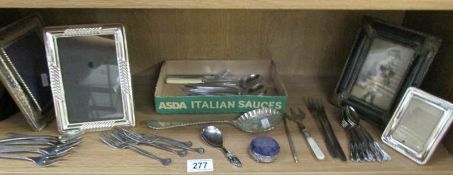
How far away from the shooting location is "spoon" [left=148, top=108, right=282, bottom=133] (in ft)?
2.43

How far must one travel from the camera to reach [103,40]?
66 cm

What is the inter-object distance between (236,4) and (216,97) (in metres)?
0.26

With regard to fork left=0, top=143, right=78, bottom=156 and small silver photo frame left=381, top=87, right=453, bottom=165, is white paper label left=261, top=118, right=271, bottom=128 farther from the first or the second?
fork left=0, top=143, right=78, bottom=156

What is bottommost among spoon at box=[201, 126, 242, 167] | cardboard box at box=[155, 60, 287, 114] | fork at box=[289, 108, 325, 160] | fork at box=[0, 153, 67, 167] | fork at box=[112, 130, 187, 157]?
fork at box=[0, 153, 67, 167]

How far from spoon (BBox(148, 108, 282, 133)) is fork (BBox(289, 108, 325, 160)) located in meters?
0.05

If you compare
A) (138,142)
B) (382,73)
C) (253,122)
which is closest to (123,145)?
(138,142)

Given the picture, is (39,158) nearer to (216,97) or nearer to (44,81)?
(44,81)

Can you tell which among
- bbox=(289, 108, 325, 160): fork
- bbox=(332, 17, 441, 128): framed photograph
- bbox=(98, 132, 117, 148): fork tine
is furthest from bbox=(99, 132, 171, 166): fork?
bbox=(332, 17, 441, 128): framed photograph

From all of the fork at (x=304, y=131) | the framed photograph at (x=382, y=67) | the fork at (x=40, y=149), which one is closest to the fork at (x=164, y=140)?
the fork at (x=40, y=149)

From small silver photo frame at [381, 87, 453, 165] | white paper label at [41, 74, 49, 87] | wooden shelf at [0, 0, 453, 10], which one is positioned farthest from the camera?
white paper label at [41, 74, 49, 87]

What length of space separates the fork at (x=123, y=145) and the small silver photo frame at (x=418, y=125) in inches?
16.8

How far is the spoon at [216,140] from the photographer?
2.15 ft

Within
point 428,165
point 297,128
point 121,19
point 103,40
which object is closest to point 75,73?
point 103,40

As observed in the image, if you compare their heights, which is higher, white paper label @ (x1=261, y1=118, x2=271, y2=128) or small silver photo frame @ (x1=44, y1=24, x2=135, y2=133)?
small silver photo frame @ (x1=44, y1=24, x2=135, y2=133)
